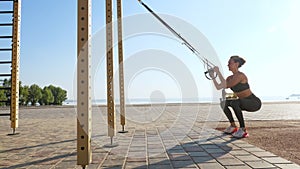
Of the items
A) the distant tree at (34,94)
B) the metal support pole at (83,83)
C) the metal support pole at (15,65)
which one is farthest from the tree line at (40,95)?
the metal support pole at (83,83)

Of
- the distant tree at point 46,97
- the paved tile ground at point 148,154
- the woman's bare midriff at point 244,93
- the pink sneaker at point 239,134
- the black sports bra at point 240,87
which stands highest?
the distant tree at point 46,97

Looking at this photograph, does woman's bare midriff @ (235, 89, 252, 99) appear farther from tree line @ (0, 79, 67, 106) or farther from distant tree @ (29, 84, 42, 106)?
distant tree @ (29, 84, 42, 106)

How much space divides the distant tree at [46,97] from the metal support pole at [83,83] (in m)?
41.2

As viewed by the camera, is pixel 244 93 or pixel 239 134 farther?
pixel 244 93

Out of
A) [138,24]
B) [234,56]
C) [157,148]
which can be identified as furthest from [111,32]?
[234,56]

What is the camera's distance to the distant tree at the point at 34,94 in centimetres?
3896

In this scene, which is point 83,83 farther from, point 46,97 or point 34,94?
point 46,97

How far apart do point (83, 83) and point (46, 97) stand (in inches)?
1689

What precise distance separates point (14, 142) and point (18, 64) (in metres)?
1.68

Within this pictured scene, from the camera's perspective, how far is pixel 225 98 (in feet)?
17.0

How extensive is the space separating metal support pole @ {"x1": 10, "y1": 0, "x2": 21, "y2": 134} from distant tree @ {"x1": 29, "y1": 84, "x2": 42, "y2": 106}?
36219 mm

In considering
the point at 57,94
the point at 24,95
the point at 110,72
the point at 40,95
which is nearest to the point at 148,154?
the point at 110,72

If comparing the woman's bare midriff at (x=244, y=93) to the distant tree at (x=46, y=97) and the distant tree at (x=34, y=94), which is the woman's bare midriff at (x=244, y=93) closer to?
the distant tree at (x=34, y=94)

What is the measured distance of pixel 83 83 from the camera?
218cm
